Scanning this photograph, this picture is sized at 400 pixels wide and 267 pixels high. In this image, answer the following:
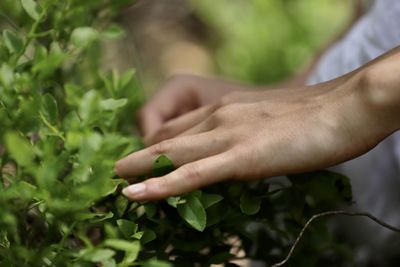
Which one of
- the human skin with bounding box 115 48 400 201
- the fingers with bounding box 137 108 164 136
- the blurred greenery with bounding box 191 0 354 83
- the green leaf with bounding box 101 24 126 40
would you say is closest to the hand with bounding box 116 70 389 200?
the human skin with bounding box 115 48 400 201

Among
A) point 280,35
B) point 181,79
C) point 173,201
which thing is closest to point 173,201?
point 173,201

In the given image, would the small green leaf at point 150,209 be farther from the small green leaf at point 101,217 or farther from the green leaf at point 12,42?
the green leaf at point 12,42

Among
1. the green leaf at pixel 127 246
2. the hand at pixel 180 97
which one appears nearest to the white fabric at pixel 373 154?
the hand at pixel 180 97

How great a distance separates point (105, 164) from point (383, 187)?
2.65 feet

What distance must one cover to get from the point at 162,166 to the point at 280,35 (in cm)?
197

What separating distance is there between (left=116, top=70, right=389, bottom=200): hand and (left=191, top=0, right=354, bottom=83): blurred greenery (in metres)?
1.79

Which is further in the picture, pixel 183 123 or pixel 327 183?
pixel 183 123

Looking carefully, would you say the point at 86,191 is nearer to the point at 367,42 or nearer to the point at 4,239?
the point at 4,239

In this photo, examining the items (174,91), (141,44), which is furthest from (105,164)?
(141,44)

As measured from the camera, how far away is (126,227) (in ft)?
2.52

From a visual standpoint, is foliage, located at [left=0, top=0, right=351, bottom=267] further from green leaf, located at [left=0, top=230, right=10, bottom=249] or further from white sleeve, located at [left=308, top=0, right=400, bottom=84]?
white sleeve, located at [left=308, top=0, right=400, bottom=84]

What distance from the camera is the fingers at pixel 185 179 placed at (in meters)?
0.81

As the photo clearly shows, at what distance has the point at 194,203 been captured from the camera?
0.81 metres

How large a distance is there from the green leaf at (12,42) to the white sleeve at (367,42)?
666 mm
